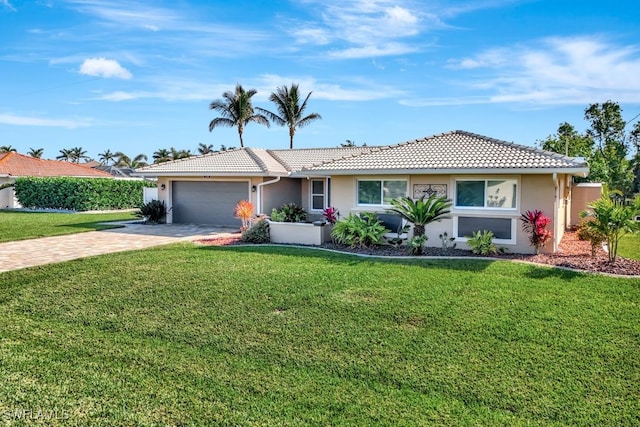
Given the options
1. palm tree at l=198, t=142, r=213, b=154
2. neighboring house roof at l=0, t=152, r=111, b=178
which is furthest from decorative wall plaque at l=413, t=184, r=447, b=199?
palm tree at l=198, t=142, r=213, b=154

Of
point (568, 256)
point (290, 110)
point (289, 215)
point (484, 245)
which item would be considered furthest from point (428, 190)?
point (290, 110)

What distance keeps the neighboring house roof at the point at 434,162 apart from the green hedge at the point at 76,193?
12568mm

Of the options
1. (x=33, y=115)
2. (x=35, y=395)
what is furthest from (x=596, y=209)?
(x=33, y=115)

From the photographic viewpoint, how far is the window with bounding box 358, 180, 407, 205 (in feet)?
49.0

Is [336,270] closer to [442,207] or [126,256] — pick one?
[442,207]

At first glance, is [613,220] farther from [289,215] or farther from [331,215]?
[289,215]

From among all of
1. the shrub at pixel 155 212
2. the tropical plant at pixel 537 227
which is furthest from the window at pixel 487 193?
the shrub at pixel 155 212

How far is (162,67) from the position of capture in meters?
21.0

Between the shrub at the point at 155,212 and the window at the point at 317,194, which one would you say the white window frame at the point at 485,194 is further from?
the shrub at the point at 155,212

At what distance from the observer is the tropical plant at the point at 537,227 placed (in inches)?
485

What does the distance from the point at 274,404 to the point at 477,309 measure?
4.35m

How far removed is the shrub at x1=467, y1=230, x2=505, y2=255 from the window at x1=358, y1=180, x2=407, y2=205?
2868mm

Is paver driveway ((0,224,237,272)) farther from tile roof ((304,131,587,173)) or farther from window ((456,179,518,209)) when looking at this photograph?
window ((456,179,518,209))

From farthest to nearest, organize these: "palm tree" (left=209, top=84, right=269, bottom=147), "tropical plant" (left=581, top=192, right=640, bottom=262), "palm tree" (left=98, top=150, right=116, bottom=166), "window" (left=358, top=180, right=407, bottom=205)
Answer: "palm tree" (left=98, top=150, right=116, bottom=166) → "palm tree" (left=209, top=84, right=269, bottom=147) → "window" (left=358, top=180, right=407, bottom=205) → "tropical plant" (left=581, top=192, right=640, bottom=262)
